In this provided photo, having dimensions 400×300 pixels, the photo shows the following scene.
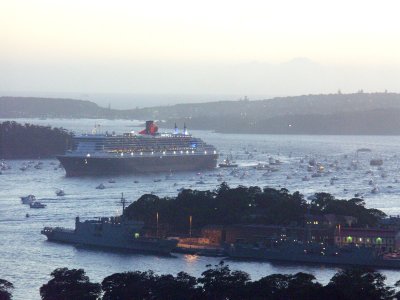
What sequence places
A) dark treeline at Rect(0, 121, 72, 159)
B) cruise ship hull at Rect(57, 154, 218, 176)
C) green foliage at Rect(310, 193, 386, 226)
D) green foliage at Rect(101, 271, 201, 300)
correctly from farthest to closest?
dark treeline at Rect(0, 121, 72, 159) < cruise ship hull at Rect(57, 154, 218, 176) < green foliage at Rect(310, 193, 386, 226) < green foliage at Rect(101, 271, 201, 300)

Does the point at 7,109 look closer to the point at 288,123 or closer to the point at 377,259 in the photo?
the point at 288,123

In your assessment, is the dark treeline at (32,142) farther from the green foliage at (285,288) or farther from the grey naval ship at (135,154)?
the green foliage at (285,288)

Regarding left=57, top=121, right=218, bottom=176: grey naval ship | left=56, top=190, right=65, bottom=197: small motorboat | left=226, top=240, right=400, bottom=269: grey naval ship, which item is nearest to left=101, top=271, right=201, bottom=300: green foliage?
left=226, top=240, right=400, bottom=269: grey naval ship

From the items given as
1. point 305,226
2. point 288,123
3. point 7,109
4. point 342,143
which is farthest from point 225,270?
point 7,109

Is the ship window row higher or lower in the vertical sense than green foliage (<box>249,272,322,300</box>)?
lower

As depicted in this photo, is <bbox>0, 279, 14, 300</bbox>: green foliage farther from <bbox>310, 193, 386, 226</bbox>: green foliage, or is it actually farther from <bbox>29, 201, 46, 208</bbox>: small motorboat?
<bbox>29, 201, 46, 208</bbox>: small motorboat

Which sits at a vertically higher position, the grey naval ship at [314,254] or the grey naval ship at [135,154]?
the grey naval ship at [135,154]

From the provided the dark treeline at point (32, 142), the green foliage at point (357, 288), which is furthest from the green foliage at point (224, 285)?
the dark treeline at point (32, 142)
